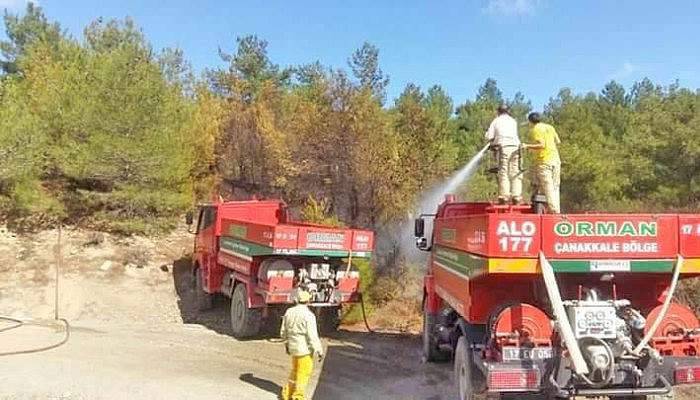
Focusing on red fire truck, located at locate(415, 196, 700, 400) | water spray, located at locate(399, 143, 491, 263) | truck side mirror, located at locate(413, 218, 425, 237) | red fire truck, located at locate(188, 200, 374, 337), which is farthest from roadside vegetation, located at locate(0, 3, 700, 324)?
red fire truck, located at locate(415, 196, 700, 400)

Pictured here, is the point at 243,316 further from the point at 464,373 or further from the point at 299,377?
the point at 464,373

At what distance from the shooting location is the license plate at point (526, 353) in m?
6.16

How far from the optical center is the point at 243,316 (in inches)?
514

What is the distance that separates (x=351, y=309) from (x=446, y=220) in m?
6.94

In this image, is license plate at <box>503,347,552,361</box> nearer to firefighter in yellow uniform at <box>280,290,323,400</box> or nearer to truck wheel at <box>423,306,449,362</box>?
firefighter in yellow uniform at <box>280,290,323,400</box>

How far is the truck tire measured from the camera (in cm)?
722

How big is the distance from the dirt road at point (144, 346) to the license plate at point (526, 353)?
2668mm

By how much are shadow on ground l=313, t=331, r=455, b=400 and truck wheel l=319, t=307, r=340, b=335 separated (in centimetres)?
54

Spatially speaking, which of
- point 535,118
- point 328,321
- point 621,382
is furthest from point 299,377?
point 328,321

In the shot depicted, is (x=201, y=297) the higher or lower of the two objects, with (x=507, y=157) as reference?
lower

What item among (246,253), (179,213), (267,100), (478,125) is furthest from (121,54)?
(478,125)

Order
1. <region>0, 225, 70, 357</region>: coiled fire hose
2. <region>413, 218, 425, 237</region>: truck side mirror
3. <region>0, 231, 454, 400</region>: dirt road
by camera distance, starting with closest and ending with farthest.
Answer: <region>0, 231, 454, 400</region>: dirt road, <region>413, 218, 425, 237</region>: truck side mirror, <region>0, 225, 70, 357</region>: coiled fire hose

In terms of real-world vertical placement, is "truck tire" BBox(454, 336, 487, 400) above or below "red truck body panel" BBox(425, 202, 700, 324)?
below

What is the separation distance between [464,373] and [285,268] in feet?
18.0
